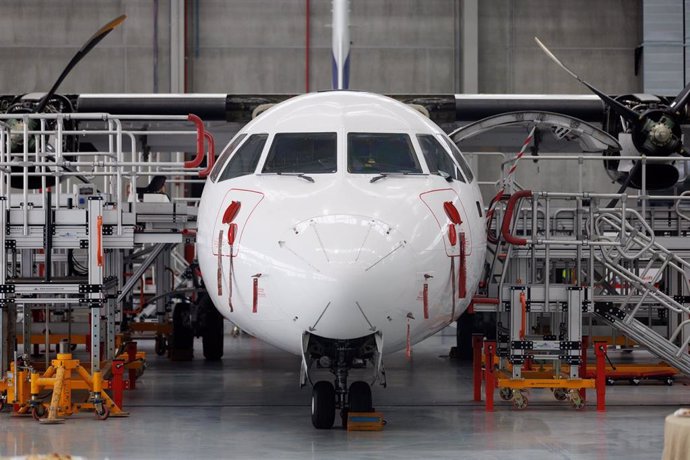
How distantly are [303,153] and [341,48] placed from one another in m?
5.60

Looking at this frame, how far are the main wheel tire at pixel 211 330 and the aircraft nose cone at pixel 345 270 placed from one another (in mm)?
8189

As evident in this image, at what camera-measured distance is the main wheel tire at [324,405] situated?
920cm

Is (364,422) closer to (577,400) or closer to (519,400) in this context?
(519,400)

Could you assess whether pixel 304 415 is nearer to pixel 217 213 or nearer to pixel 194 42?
pixel 217 213

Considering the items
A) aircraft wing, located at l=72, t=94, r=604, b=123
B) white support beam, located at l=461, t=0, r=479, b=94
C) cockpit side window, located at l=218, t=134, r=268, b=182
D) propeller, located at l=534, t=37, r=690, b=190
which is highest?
white support beam, located at l=461, t=0, r=479, b=94

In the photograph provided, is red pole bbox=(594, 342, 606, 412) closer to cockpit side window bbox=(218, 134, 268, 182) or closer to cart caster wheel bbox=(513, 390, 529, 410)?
cart caster wheel bbox=(513, 390, 529, 410)

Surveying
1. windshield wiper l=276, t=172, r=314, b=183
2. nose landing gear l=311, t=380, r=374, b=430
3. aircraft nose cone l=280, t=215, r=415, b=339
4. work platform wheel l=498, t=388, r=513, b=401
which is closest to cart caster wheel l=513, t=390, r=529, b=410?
work platform wheel l=498, t=388, r=513, b=401

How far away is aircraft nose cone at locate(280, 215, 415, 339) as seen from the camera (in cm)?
791

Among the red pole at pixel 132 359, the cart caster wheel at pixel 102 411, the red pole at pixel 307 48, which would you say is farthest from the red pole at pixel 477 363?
the red pole at pixel 307 48

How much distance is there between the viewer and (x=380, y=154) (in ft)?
30.5

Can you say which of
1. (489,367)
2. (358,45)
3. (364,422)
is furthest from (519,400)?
(358,45)

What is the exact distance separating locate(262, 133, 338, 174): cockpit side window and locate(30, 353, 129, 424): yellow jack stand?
8.45 feet

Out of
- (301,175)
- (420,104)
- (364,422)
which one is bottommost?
(364,422)

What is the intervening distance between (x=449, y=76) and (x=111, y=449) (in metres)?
19.0
